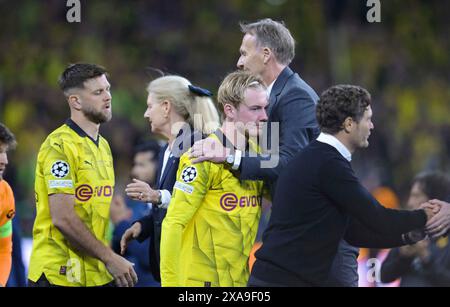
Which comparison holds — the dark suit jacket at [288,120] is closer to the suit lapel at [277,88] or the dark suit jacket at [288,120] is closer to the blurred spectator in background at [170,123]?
the suit lapel at [277,88]

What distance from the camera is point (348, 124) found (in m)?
3.84

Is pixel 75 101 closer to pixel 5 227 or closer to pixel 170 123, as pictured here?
pixel 170 123

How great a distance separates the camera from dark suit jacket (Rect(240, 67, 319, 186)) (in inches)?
161

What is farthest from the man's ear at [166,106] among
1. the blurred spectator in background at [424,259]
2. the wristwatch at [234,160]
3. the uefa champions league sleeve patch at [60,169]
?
the blurred spectator in background at [424,259]

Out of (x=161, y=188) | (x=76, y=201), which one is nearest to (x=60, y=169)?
(x=76, y=201)

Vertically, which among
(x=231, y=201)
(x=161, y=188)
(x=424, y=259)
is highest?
(x=161, y=188)

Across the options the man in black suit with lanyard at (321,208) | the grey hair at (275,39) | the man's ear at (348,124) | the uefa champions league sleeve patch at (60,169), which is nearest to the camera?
the man in black suit with lanyard at (321,208)

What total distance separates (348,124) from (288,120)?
51 cm

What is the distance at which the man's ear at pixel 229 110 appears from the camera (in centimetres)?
418

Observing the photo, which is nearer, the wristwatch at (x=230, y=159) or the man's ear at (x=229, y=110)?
the wristwatch at (x=230, y=159)

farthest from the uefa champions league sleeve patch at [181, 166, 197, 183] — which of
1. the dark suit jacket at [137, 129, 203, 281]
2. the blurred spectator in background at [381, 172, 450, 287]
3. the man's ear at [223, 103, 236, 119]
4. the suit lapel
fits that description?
the blurred spectator in background at [381, 172, 450, 287]

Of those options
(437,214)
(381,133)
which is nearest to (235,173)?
(437,214)

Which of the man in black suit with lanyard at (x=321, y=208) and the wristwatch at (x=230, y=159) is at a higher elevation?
the wristwatch at (x=230, y=159)

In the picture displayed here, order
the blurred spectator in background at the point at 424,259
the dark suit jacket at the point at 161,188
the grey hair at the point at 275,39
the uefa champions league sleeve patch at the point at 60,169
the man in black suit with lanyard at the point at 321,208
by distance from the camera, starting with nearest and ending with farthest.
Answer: the man in black suit with lanyard at the point at 321,208 < the uefa champions league sleeve patch at the point at 60,169 < the dark suit jacket at the point at 161,188 < the grey hair at the point at 275,39 < the blurred spectator in background at the point at 424,259
